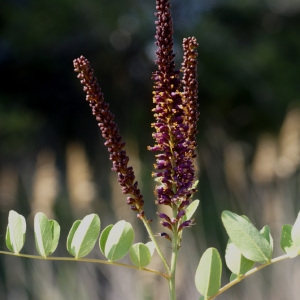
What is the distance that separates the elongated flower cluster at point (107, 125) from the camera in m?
0.41

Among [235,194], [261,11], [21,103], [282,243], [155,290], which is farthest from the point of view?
[261,11]

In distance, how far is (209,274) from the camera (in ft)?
1.50

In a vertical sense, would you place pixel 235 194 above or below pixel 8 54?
below

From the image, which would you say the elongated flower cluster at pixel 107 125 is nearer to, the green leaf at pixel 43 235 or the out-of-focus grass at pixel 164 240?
the green leaf at pixel 43 235

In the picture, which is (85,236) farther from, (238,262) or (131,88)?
(131,88)

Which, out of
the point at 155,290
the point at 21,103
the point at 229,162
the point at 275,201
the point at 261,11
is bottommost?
the point at 155,290

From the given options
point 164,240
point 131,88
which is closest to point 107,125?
point 164,240

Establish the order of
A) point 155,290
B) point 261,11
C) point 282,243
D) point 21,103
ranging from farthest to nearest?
point 261,11 → point 21,103 → point 155,290 → point 282,243

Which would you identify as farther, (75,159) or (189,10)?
(189,10)

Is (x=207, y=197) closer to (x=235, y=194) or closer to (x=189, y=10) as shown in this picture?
(x=189, y=10)

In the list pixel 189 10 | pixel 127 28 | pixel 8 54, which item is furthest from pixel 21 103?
pixel 189 10

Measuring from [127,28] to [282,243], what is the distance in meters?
4.49

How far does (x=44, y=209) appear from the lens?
248 centimetres

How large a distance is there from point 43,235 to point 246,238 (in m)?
0.16
